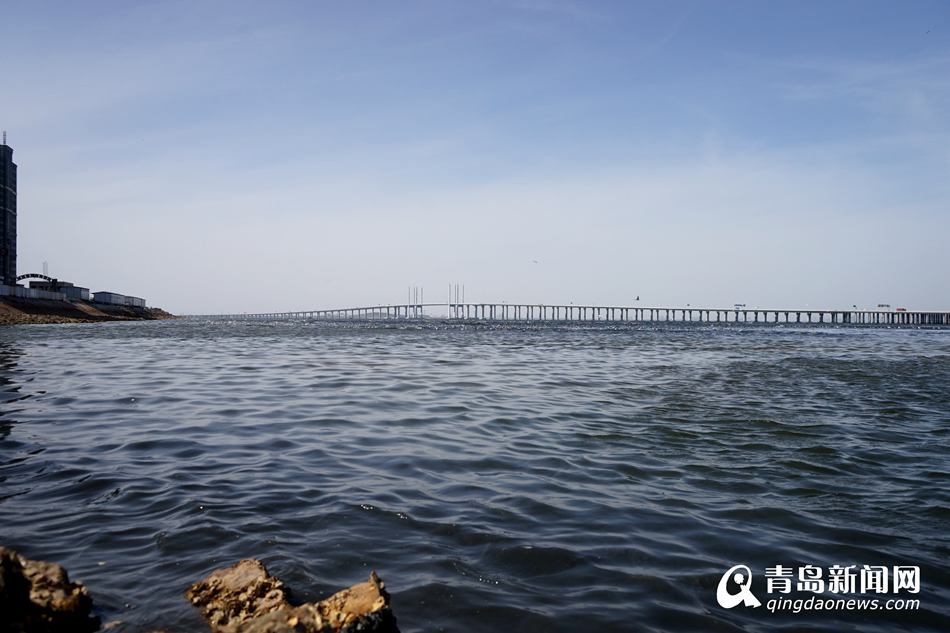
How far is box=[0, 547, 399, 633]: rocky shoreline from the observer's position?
10.2 feet

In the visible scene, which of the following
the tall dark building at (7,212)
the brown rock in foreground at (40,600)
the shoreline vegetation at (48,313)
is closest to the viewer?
the brown rock in foreground at (40,600)

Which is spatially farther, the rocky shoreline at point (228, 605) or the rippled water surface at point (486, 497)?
the rippled water surface at point (486, 497)

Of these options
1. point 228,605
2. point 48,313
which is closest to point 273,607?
point 228,605

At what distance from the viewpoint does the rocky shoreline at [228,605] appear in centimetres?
310

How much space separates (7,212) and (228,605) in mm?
112031

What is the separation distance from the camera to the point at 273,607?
3.66 m

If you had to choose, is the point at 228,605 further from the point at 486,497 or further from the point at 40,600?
the point at 486,497

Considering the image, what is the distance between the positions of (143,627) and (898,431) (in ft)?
35.9

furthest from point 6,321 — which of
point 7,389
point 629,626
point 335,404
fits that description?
point 629,626

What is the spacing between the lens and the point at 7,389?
553 inches

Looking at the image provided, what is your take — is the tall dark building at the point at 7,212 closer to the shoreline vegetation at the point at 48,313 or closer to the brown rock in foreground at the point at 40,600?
the shoreline vegetation at the point at 48,313

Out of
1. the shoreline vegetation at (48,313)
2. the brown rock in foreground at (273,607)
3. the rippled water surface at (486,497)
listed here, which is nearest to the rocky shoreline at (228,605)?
the brown rock in foreground at (273,607)

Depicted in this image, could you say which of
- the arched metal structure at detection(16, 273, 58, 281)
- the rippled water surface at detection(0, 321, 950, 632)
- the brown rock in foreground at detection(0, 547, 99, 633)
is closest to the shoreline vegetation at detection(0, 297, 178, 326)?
the arched metal structure at detection(16, 273, 58, 281)

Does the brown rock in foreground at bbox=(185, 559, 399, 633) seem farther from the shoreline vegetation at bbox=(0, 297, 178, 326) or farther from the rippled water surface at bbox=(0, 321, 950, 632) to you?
the shoreline vegetation at bbox=(0, 297, 178, 326)
